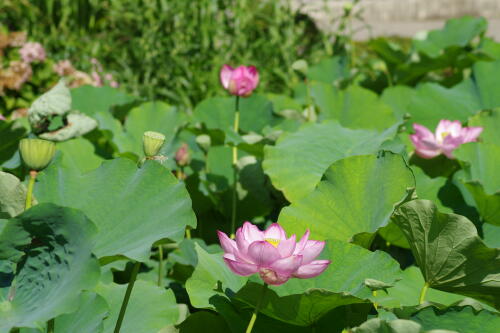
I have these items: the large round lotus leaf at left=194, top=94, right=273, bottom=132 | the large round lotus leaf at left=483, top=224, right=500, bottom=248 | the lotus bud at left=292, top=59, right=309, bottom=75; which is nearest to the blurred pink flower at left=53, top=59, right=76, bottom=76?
the large round lotus leaf at left=194, top=94, right=273, bottom=132

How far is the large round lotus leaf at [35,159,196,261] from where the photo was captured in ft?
3.46

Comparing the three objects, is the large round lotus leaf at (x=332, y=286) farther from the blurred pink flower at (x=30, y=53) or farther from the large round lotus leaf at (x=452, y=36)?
the blurred pink flower at (x=30, y=53)

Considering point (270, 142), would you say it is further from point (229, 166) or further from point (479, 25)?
point (479, 25)

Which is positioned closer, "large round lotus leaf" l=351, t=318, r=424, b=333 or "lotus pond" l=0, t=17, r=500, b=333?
"large round lotus leaf" l=351, t=318, r=424, b=333

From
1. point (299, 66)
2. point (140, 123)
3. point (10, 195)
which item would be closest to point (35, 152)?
point (10, 195)

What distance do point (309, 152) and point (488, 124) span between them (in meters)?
0.45

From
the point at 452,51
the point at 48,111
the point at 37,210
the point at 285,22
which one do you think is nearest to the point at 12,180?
the point at 37,210

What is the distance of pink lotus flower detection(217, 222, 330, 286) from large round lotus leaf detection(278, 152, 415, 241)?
0.30 metres

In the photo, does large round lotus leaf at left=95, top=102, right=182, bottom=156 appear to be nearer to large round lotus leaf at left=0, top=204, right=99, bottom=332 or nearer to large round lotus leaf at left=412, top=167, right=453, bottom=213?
large round lotus leaf at left=412, top=167, right=453, bottom=213

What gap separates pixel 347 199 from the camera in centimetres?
126

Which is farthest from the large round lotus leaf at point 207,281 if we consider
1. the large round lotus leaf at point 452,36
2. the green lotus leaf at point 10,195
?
the large round lotus leaf at point 452,36

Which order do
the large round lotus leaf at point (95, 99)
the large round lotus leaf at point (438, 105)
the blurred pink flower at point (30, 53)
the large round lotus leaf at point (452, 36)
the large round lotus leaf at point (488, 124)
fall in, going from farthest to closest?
1. the blurred pink flower at point (30, 53)
2. the large round lotus leaf at point (452, 36)
3. the large round lotus leaf at point (95, 99)
4. the large round lotus leaf at point (438, 105)
5. the large round lotus leaf at point (488, 124)

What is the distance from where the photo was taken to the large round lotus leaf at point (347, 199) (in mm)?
1243

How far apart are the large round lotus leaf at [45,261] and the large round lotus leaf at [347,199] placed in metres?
0.45
